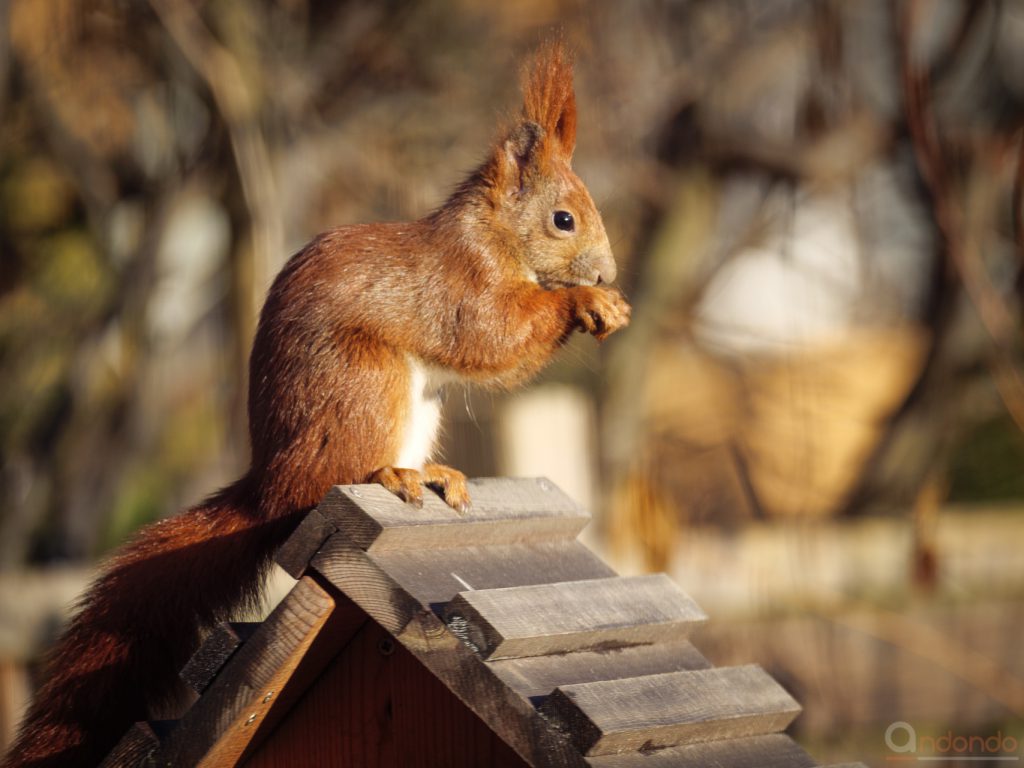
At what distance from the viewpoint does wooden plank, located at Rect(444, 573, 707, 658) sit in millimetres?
1612

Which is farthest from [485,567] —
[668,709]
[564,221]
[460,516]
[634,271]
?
[634,271]

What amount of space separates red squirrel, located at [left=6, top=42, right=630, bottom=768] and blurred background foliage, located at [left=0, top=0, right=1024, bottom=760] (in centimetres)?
174

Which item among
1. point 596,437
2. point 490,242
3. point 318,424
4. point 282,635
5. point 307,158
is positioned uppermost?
point 307,158

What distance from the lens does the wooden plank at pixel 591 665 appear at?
1599 millimetres

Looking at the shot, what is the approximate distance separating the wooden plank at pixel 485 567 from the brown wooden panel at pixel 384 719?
19 centimetres

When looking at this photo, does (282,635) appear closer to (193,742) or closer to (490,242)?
(193,742)

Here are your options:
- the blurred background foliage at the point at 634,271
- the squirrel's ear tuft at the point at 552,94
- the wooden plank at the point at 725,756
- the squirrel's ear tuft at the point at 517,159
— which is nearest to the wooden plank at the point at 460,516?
the wooden plank at the point at 725,756

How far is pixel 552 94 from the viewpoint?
248cm

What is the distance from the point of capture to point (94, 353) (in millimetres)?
5988

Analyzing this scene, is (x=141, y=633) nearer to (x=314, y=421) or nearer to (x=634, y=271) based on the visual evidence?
(x=314, y=421)

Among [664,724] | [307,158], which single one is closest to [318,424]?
[664,724]

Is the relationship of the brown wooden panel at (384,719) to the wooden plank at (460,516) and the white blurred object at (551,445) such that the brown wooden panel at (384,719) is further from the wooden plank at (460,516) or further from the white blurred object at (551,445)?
the white blurred object at (551,445)

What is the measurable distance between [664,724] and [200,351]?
19.7 ft

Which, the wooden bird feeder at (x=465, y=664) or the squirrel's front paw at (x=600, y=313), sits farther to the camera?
the squirrel's front paw at (x=600, y=313)
